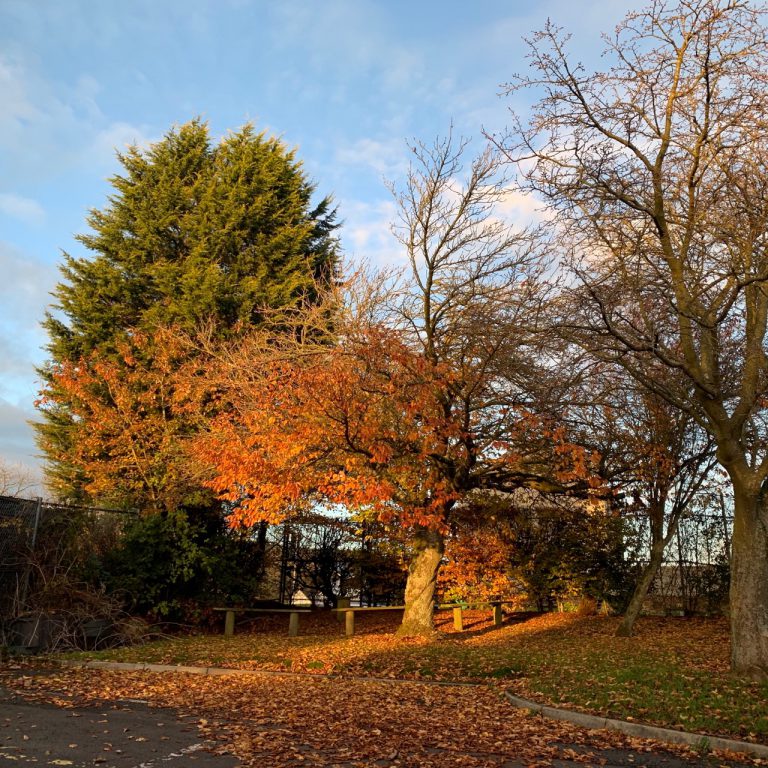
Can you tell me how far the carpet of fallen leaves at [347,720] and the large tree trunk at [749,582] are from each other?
326 centimetres

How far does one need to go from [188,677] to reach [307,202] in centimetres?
1535

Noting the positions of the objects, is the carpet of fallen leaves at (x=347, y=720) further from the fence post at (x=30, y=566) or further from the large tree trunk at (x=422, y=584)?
the large tree trunk at (x=422, y=584)

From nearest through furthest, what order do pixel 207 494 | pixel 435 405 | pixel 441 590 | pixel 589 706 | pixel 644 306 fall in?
pixel 589 706 → pixel 644 306 → pixel 435 405 → pixel 207 494 → pixel 441 590

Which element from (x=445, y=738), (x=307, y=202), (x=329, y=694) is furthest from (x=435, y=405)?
(x=307, y=202)

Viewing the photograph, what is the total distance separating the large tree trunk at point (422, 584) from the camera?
14.0m

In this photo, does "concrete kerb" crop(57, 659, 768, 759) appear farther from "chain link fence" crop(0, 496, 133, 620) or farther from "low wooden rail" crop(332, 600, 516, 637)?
"low wooden rail" crop(332, 600, 516, 637)

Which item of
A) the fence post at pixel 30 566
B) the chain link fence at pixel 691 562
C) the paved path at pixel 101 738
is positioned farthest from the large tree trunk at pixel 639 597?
the fence post at pixel 30 566

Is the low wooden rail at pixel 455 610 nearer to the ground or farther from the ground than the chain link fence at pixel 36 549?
nearer to the ground

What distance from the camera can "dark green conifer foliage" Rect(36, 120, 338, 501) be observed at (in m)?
19.0

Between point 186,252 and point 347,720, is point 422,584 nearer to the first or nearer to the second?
point 347,720

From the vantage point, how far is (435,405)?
12.5 metres

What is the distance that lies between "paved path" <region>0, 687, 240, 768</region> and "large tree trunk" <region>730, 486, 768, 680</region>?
6.67 metres

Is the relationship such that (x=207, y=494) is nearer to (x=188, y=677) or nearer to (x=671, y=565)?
Answer: (x=188, y=677)

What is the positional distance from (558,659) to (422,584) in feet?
13.7
